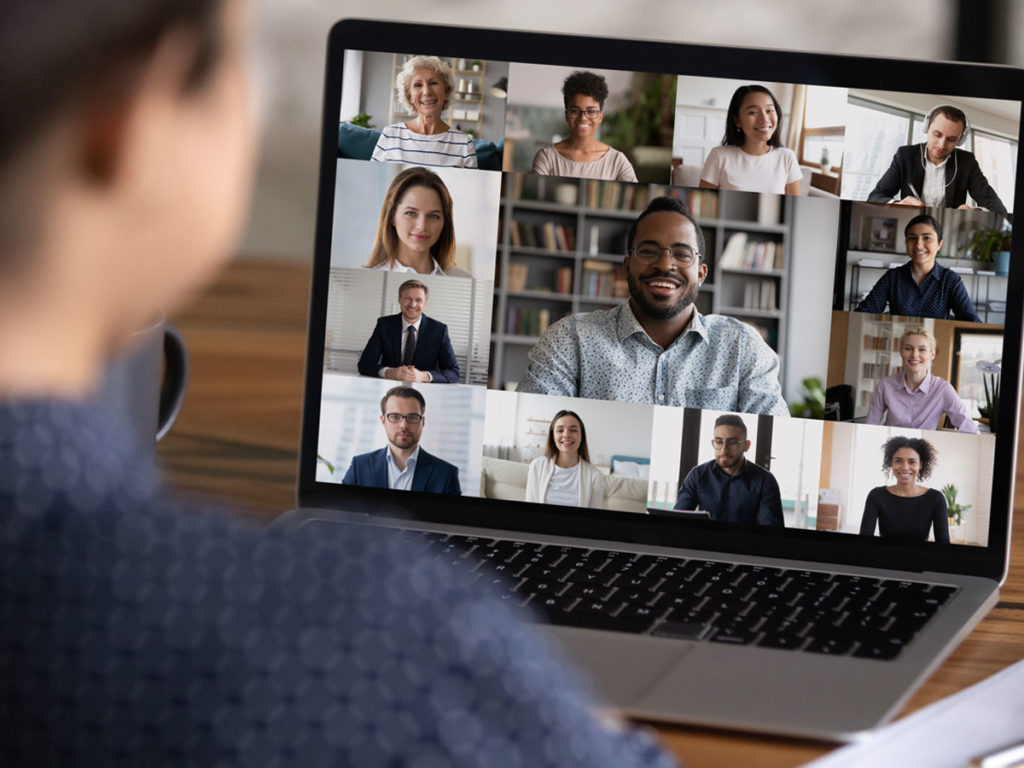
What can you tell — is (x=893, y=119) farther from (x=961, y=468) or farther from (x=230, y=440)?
(x=230, y=440)

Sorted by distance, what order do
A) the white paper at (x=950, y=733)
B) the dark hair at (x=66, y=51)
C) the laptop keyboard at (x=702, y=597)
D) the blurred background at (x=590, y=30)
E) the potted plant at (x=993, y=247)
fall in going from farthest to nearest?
1. the blurred background at (x=590, y=30)
2. the potted plant at (x=993, y=247)
3. the laptop keyboard at (x=702, y=597)
4. the white paper at (x=950, y=733)
5. the dark hair at (x=66, y=51)

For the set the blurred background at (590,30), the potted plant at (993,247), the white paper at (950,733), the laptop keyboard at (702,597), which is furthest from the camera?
the blurred background at (590,30)

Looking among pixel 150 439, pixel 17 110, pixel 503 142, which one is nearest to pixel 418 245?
pixel 503 142

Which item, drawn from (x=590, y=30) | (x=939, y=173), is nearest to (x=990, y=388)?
(x=939, y=173)

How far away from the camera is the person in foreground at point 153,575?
0.25 m

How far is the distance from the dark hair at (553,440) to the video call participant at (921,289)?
0.68ft

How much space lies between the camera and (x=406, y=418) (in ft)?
2.59

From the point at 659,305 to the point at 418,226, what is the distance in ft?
0.60

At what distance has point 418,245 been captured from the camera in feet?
2.54

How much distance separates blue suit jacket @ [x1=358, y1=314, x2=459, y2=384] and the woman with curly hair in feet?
0.45

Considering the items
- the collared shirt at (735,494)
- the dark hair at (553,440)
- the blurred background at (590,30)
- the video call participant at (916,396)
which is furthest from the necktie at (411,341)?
the blurred background at (590,30)

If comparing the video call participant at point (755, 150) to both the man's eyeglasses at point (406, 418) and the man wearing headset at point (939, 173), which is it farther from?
the man's eyeglasses at point (406, 418)

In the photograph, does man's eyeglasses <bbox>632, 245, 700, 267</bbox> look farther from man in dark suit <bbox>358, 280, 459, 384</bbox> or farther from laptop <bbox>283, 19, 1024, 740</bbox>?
man in dark suit <bbox>358, 280, 459, 384</bbox>

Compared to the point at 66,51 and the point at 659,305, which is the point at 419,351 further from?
the point at 66,51
